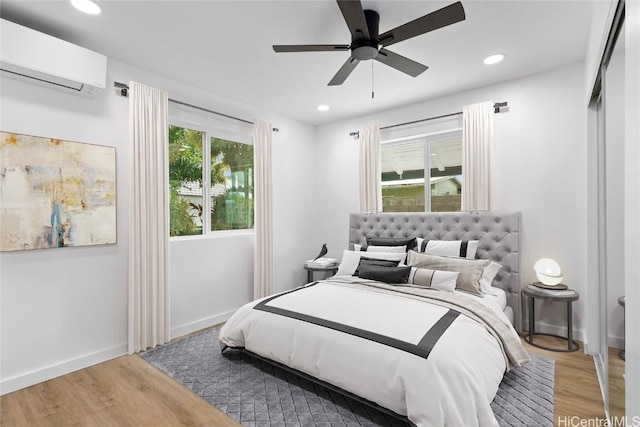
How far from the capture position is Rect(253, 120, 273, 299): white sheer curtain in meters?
4.00

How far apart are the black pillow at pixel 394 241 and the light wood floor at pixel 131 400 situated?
1.65 m

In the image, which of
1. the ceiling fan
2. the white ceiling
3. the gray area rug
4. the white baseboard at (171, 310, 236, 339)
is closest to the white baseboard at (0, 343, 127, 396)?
the gray area rug

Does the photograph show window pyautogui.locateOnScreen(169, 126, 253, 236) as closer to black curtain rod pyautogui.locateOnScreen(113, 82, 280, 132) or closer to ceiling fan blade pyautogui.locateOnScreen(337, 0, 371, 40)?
black curtain rod pyautogui.locateOnScreen(113, 82, 280, 132)

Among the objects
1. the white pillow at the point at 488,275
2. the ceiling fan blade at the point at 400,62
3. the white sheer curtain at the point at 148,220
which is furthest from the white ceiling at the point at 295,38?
the white pillow at the point at 488,275

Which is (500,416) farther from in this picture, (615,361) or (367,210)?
(367,210)

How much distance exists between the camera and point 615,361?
5.53 feet

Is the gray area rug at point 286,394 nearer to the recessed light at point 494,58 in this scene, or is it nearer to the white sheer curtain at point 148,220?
Result: the white sheer curtain at point 148,220

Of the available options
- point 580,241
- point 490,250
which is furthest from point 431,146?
point 580,241

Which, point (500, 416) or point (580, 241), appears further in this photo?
point (580, 241)

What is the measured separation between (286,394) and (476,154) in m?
3.00

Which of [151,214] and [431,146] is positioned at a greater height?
[431,146]

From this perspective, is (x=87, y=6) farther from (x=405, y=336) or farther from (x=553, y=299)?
(x=553, y=299)

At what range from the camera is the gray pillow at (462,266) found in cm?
292

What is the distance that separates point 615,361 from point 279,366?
2.01 metres
